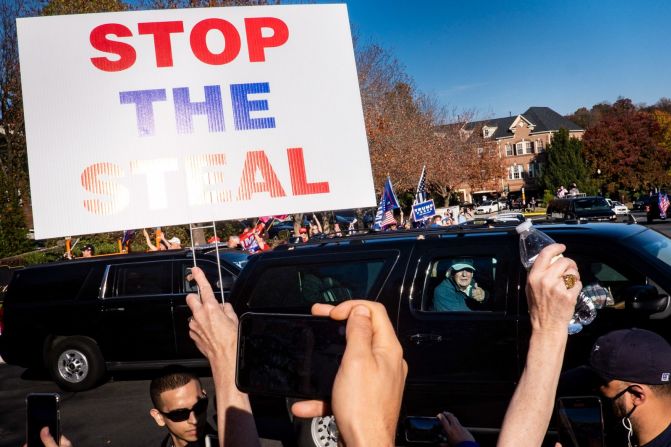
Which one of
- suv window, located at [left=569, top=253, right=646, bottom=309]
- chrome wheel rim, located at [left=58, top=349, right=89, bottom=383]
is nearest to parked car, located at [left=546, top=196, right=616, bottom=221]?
chrome wheel rim, located at [left=58, top=349, right=89, bottom=383]

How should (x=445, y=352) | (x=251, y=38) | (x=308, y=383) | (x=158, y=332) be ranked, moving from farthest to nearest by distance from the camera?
1. (x=158, y=332)
2. (x=445, y=352)
3. (x=251, y=38)
4. (x=308, y=383)

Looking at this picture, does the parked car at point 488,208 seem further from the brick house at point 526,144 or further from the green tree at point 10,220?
the green tree at point 10,220

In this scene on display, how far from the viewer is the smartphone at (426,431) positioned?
6.36 ft

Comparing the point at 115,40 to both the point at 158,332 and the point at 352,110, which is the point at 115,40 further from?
the point at 158,332

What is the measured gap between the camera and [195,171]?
266 cm

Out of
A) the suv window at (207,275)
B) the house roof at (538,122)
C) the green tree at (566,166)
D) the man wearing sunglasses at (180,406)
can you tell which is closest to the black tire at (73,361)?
the suv window at (207,275)

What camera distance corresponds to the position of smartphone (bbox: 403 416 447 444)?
194 centimetres

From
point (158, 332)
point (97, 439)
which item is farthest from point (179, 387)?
point (158, 332)

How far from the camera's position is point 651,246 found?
464 cm

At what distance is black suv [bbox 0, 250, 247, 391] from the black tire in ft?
0.04

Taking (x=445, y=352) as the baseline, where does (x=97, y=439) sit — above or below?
below

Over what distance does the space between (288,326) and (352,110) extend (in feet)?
6.06

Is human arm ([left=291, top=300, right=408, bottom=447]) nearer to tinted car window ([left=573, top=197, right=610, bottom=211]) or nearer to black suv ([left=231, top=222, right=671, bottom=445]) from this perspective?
black suv ([left=231, top=222, right=671, bottom=445])

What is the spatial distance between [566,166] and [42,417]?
72229 mm
